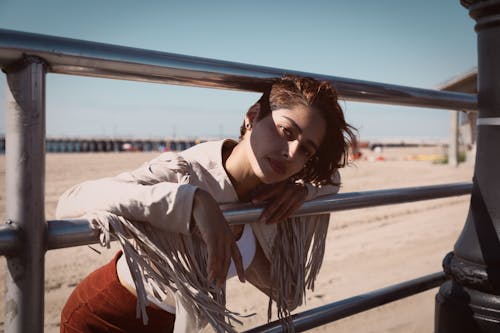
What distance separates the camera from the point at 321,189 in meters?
1.49

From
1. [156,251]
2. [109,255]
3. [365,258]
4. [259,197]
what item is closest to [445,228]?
[365,258]

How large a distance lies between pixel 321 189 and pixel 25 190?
3.07ft

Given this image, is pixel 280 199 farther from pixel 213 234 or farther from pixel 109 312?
pixel 109 312

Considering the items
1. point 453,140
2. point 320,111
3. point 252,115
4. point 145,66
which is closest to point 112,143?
point 453,140

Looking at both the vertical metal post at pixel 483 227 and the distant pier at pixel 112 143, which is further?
the distant pier at pixel 112 143

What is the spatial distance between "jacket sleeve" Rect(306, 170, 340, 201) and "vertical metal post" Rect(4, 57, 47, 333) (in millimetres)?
792

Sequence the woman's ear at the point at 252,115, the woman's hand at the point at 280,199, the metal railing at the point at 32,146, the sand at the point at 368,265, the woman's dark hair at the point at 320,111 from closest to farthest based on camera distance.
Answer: the metal railing at the point at 32,146 → the woman's hand at the point at 280,199 → the woman's dark hair at the point at 320,111 → the woman's ear at the point at 252,115 → the sand at the point at 368,265

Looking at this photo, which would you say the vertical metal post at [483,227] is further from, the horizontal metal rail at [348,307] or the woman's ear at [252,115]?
the woman's ear at [252,115]

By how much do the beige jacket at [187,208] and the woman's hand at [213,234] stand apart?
24 millimetres

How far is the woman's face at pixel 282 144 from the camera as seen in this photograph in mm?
1354

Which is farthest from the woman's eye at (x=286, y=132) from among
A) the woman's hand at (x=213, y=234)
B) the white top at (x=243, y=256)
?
the woman's hand at (x=213, y=234)

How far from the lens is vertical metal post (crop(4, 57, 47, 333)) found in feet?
2.66

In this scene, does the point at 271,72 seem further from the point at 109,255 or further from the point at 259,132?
the point at 109,255

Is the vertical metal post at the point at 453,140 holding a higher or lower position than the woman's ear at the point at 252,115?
higher
